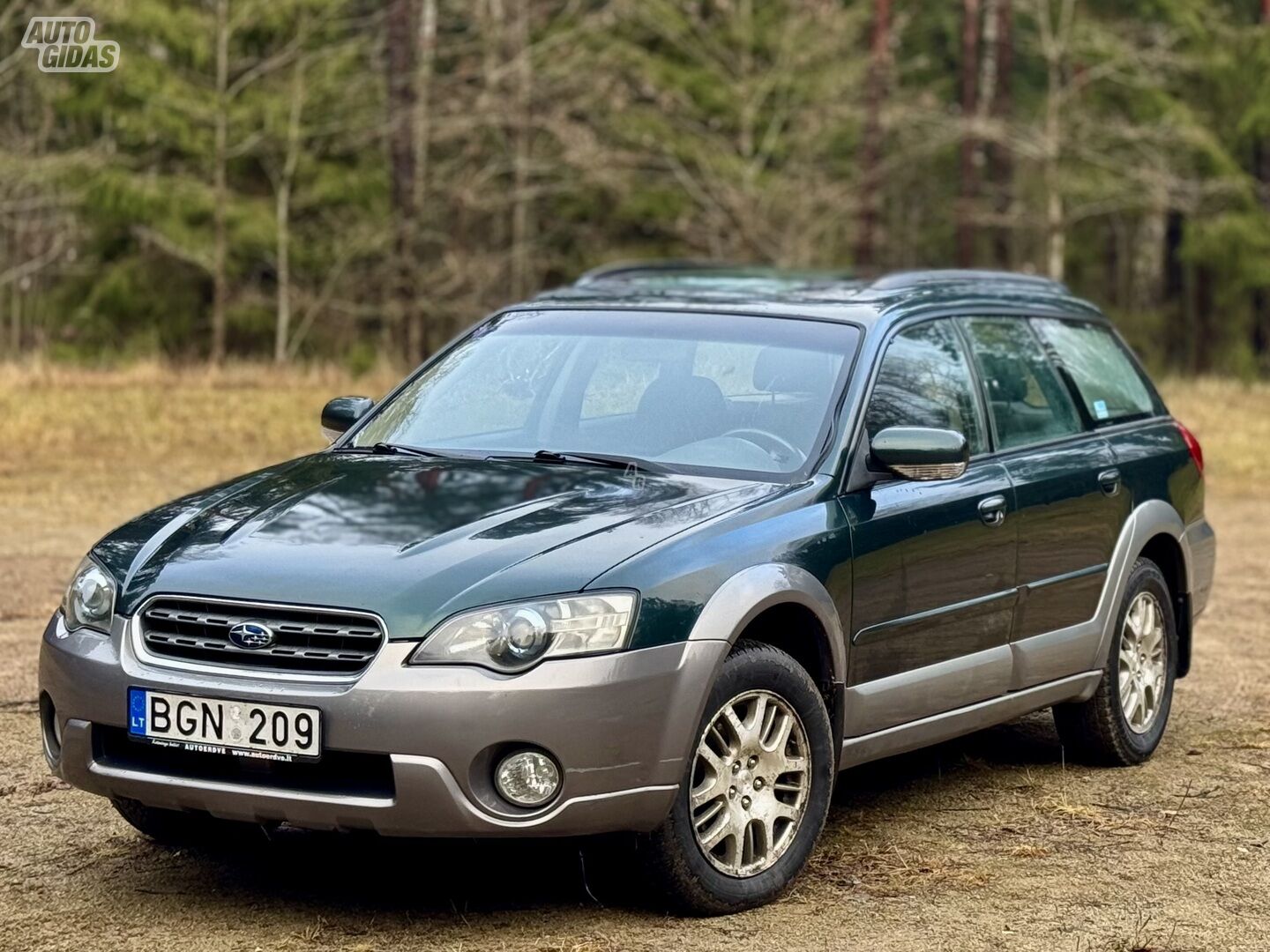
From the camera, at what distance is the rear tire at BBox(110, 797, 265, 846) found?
Result: 567cm

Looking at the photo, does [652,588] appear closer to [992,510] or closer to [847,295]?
[992,510]

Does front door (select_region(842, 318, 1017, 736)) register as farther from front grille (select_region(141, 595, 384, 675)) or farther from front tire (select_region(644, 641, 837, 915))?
front grille (select_region(141, 595, 384, 675))

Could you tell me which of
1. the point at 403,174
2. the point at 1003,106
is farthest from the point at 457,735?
the point at 1003,106

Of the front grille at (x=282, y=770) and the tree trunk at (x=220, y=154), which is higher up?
the tree trunk at (x=220, y=154)

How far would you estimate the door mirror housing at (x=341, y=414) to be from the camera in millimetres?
6832

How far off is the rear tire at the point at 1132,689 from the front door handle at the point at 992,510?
954 mm

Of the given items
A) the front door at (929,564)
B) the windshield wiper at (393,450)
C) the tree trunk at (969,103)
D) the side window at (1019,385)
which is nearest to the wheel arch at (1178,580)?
the side window at (1019,385)

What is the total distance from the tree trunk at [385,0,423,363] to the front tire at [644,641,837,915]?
23.6 meters

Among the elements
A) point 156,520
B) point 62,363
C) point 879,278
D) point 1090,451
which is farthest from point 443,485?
point 62,363

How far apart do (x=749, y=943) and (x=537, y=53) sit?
33737mm

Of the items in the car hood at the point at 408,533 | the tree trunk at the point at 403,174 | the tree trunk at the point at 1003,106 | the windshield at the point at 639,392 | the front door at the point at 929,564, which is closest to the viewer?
the car hood at the point at 408,533

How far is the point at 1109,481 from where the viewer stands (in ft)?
23.6

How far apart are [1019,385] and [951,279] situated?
1.65 ft

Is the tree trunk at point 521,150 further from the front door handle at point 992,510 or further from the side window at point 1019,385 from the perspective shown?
the front door handle at point 992,510
